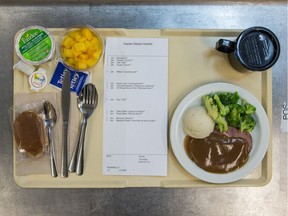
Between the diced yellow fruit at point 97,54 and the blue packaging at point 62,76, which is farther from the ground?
the diced yellow fruit at point 97,54

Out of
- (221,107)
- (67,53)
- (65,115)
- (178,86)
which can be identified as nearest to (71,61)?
(67,53)

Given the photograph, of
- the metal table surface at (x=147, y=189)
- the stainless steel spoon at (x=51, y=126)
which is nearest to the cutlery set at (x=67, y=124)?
the stainless steel spoon at (x=51, y=126)

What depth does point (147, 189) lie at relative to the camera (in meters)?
0.94

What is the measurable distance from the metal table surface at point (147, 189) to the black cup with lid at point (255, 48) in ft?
0.51

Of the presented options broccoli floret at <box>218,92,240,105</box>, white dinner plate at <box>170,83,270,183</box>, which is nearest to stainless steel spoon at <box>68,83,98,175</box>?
white dinner plate at <box>170,83,270,183</box>

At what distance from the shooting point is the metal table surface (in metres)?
0.93

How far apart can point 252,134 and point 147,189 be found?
319 mm

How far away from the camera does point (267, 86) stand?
881 millimetres

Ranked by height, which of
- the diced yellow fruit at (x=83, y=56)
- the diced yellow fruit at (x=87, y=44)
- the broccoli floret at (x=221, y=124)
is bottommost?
the broccoli floret at (x=221, y=124)

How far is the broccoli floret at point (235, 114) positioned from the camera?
2.70 ft

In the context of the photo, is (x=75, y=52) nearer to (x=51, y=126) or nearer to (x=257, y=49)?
(x=51, y=126)

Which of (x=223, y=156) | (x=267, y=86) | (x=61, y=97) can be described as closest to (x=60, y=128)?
(x=61, y=97)

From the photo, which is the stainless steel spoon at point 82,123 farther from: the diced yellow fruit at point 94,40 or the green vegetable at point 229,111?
the green vegetable at point 229,111

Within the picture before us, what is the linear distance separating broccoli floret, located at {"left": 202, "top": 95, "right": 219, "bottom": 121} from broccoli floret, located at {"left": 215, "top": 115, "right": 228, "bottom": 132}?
0.01 metres
